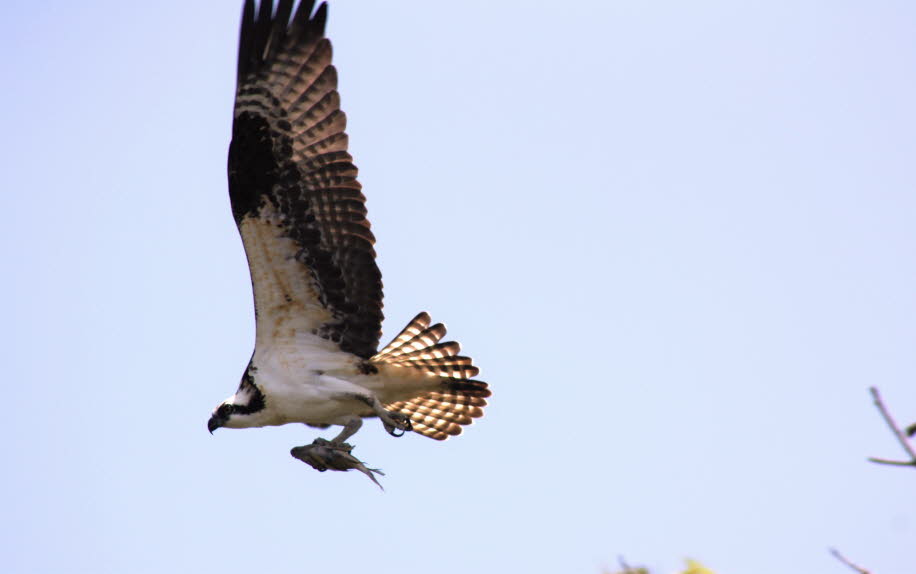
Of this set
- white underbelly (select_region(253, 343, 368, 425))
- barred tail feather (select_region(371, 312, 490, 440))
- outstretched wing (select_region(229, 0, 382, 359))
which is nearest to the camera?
outstretched wing (select_region(229, 0, 382, 359))

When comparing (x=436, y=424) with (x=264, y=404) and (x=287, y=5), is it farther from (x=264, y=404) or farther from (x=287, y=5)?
(x=287, y=5)

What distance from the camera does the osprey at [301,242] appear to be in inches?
313

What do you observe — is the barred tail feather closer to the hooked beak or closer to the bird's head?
the bird's head

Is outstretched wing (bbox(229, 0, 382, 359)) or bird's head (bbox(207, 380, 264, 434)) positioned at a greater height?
outstretched wing (bbox(229, 0, 382, 359))

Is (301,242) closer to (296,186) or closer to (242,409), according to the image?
(296,186)

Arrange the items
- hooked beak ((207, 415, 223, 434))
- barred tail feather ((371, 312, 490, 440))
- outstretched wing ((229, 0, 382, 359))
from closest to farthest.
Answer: outstretched wing ((229, 0, 382, 359)) → hooked beak ((207, 415, 223, 434)) → barred tail feather ((371, 312, 490, 440))

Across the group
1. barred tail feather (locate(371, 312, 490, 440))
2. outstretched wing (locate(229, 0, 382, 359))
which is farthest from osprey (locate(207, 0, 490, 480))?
barred tail feather (locate(371, 312, 490, 440))

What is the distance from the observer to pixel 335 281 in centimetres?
820

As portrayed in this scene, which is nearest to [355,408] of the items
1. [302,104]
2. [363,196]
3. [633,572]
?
[363,196]

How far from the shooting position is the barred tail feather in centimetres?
897

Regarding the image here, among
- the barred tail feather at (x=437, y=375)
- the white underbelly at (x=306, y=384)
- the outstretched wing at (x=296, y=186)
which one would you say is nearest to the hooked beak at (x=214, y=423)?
the white underbelly at (x=306, y=384)

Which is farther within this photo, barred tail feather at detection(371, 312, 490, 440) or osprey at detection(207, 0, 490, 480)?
barred tail feather at detection(371, 312, 490, 440)

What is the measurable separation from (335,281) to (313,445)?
4.02ft

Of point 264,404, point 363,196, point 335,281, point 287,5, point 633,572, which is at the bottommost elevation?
point 633,572
